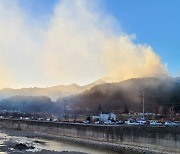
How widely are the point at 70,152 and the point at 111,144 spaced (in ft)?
30.5

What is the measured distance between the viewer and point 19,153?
166 feet

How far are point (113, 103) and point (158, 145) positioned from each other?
136 m

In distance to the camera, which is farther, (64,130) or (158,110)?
(158,110)

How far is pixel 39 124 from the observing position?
100938mm

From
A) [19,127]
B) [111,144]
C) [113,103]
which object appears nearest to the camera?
[111,144]

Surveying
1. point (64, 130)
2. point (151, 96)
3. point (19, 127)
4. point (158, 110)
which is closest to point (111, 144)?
point (64, 130)

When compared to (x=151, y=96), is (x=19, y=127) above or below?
below

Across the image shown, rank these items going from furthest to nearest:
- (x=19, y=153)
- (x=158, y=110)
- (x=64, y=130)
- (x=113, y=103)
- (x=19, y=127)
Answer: (x=113, y=103) < (x=158, y=110) < (x=19, y=127) < (x=64, y=130) < (x=19, y=153)

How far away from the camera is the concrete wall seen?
4448cm

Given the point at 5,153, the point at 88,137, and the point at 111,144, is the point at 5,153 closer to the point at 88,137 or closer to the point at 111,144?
the point at 111,144

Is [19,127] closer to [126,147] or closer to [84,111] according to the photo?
[84,111]

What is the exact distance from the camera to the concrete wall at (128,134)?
44481 millimetres

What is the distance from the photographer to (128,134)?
5472cm

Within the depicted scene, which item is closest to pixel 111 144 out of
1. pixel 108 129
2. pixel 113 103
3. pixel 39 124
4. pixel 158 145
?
pixel 108 129
